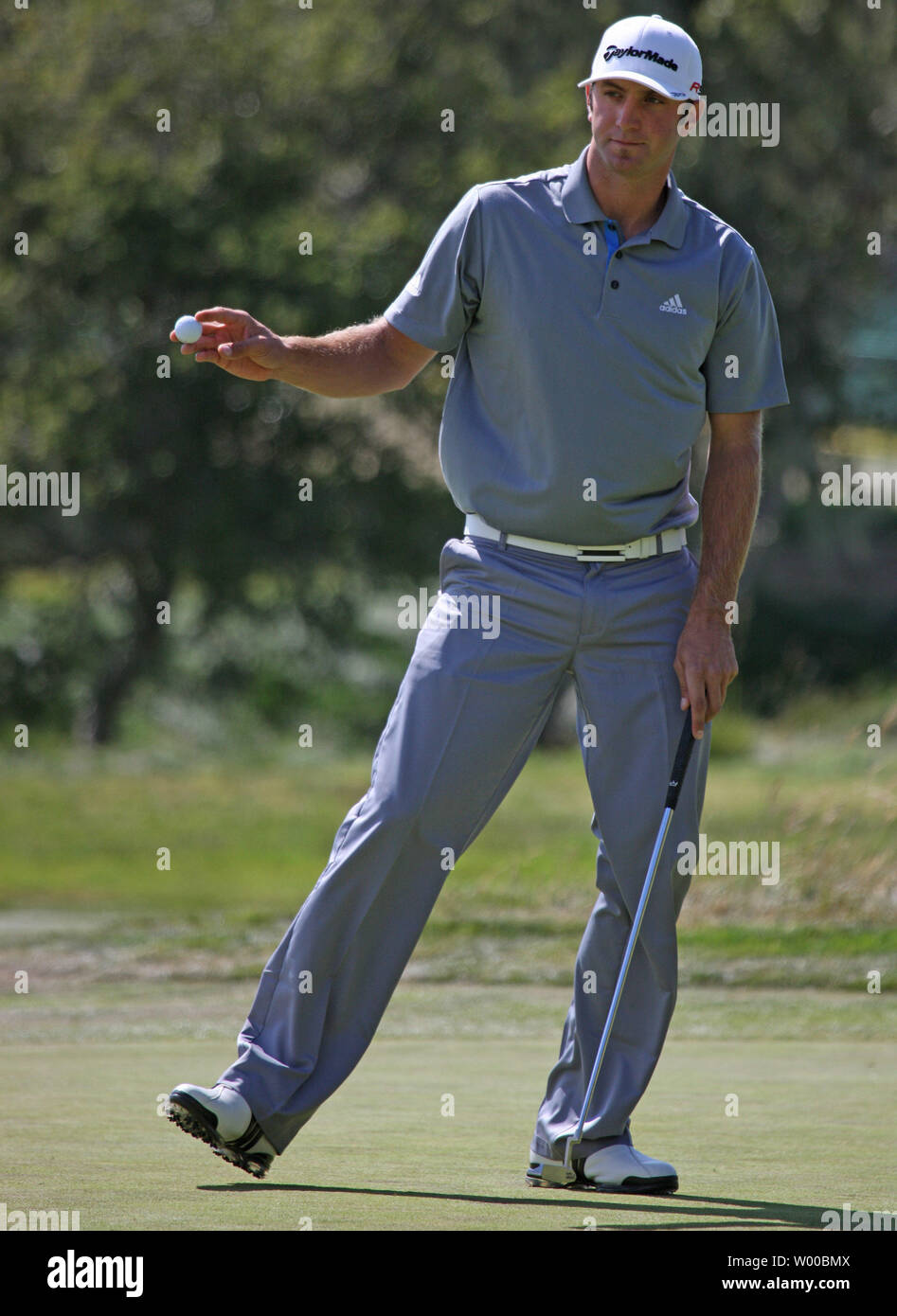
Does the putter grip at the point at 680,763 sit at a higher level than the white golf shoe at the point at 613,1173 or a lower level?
higher

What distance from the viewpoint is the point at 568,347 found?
3.99 meters

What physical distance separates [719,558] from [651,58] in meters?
1.01

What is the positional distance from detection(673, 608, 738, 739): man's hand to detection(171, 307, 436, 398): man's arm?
0.78 meters

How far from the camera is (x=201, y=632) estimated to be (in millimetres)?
16812

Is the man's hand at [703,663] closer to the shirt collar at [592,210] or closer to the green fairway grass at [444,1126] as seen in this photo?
the shirt collar at [592,210]

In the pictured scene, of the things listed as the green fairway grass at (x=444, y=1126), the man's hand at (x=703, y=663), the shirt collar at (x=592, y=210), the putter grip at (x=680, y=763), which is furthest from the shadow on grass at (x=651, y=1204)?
the shirt collar at (x=592, y=210)

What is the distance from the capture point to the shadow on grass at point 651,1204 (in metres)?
3.41

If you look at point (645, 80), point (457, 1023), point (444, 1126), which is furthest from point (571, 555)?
point (457, 1023)

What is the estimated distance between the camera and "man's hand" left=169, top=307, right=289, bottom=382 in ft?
12.7

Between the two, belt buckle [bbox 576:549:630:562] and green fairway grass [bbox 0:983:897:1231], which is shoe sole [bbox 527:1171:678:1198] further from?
belt buckle [bbox 576:549:630:562]

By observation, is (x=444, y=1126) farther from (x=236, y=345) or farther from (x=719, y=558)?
(x=236, y=345)

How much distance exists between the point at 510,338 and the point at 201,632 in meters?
13.0
